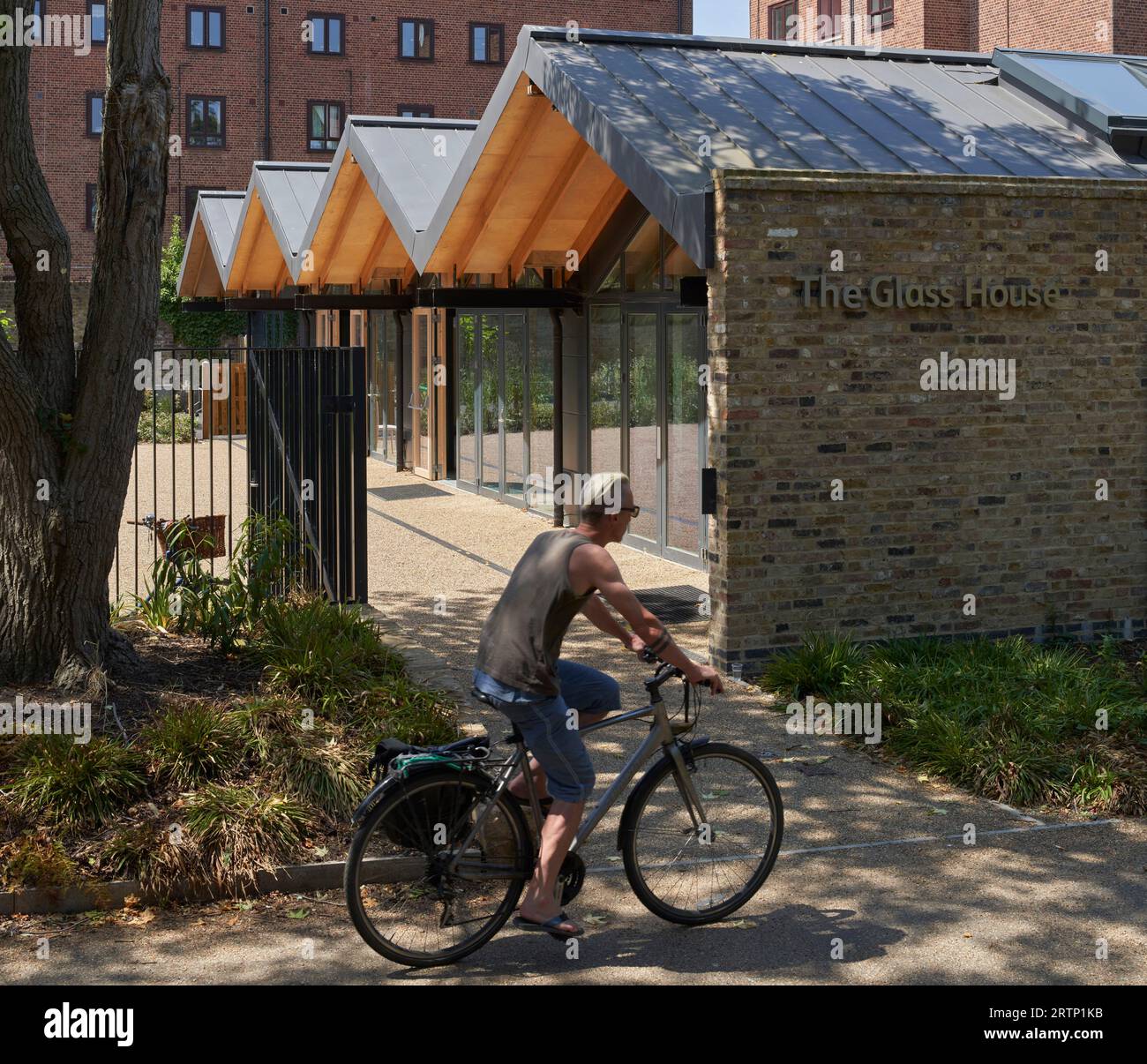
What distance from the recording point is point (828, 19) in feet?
143

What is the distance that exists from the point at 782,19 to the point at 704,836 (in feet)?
141

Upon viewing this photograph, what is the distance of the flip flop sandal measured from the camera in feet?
18.6

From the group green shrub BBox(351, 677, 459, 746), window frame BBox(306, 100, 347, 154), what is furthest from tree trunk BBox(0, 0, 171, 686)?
window frame BBox(306, 100, 347, 154)

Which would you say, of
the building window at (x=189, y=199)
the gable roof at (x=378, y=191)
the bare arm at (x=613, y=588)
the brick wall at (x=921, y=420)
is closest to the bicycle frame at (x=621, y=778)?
the bare arm at (x=613, y=588)

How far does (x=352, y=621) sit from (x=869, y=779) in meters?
3.17

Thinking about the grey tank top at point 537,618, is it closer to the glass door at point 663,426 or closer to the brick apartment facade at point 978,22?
the glass door at point 663,426

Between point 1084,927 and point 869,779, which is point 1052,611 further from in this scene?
point 1084,927

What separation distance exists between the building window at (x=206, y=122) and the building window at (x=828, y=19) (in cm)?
1824

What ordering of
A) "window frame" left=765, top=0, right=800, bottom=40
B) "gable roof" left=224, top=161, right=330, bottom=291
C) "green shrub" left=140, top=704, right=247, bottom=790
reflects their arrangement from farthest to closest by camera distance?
"window frame" left=765, top=0, right=800, bottom=40 < "gable roof" left=224, top=161, right=330, bottom=291 < "green shrub" left=140, top=704, right=247, bottom=790

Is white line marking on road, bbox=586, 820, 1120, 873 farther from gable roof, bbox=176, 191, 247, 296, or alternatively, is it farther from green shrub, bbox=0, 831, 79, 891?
gable roof, bbox=176, 191, 247, 296

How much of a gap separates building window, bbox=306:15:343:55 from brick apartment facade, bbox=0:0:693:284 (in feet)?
0.33

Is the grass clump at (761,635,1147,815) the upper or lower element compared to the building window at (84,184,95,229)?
lower

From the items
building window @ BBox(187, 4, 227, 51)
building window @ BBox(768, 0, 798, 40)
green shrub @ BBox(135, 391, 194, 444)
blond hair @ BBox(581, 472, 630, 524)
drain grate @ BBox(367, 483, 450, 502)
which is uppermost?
building window @ BBox(187, 4, 227, 51)

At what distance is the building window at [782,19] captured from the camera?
146 feet
